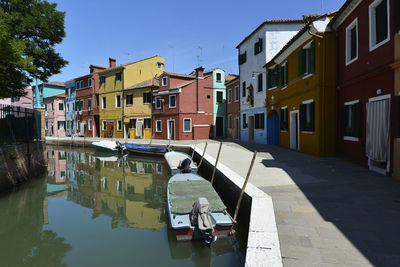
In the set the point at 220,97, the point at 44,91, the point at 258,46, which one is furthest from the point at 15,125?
the point at 44,91

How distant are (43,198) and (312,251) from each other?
1051 centimetres

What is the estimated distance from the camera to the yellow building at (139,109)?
2984 centimetres

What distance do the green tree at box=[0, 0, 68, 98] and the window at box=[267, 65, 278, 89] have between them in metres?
13.3

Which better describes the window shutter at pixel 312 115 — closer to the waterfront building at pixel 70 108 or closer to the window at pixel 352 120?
the window at pixel 352 120

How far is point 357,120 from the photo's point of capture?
9.70 metres

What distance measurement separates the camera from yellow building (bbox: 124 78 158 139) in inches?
1175

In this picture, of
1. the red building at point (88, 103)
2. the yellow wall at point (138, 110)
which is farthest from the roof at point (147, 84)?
the red building at point (88, 103)

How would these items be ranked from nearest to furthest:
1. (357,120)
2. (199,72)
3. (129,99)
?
(357,120) → (199,72) → (129,99)

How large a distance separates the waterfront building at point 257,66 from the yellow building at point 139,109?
1110 cm

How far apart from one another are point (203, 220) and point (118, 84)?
3022cm

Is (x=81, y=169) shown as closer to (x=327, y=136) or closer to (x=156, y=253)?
(x=156, y=253)

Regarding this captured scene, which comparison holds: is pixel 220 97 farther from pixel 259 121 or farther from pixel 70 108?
pixel 70 108

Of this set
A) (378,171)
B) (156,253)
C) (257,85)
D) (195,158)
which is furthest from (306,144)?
(156,253)

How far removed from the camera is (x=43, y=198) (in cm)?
1038
